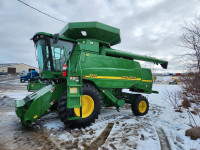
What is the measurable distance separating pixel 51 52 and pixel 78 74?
3.63 ft

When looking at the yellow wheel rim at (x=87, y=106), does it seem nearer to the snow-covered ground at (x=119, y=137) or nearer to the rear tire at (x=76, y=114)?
the rear tire at (x=76, y=114)

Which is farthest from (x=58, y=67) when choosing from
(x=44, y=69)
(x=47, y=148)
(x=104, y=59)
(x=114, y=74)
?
(x=47, y=148)

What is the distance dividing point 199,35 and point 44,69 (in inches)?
199

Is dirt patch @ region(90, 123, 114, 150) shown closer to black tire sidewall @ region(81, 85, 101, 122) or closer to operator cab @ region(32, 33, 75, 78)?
black tire sidewall @ region(81, 85, 101, 122)

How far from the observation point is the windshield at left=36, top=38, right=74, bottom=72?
169 inches

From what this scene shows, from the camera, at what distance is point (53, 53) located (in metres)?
4.32

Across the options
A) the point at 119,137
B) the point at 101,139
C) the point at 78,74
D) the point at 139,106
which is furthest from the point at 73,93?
the point at 139,106

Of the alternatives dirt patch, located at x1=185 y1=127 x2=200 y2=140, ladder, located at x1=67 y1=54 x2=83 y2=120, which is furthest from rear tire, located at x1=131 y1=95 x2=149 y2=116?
ladder, located at x1=67 y1=54 x2=83 y2=120

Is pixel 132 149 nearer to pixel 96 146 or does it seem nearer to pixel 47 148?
pixel 96 146

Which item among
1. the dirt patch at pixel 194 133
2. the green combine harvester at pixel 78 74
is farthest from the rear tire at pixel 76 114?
the dirt patch at pixel 194 133

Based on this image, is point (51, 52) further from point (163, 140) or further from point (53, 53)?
point (163, 140)

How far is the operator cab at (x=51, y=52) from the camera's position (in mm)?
4277

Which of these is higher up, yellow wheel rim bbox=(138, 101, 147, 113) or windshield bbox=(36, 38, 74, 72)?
windshield bbox=(36, 38, 74, 72)

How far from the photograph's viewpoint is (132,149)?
107 inches
